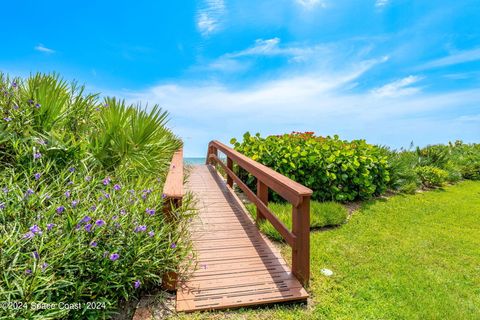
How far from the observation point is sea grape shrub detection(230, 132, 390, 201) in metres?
5.69

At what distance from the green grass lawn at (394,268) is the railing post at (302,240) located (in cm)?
21

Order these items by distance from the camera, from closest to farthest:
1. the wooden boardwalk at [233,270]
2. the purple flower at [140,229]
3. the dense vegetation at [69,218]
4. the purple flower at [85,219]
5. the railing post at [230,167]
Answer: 1. the dense vegetation at [69,218]
2. the purple flower at [85,219]
3. the purple flower at [140,229]
4. the wooden boardwalk at [233,270]
5. the railing post at [230,167]

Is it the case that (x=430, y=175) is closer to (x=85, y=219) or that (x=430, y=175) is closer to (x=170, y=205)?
(x=170, y=205)

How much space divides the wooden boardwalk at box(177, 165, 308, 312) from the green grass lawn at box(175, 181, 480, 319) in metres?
0.12

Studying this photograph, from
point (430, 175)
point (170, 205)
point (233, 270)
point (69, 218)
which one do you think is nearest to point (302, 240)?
point (233, 270)

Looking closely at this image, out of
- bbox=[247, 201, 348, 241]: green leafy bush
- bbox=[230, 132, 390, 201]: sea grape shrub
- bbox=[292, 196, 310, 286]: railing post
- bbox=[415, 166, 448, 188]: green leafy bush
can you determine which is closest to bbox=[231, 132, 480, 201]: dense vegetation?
bbox=[230, 132, 390, 201]: sea grape shrub

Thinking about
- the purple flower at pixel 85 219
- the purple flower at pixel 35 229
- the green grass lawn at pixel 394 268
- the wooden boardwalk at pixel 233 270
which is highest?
the purple flower at pixel 85 219

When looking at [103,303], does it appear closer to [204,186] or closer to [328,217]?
[328,217]

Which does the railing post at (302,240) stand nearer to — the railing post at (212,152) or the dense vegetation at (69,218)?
the dense vegetation at (69,218)

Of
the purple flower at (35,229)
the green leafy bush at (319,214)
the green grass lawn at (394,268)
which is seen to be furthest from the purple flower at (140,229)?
the green leafy bush at (319,214)

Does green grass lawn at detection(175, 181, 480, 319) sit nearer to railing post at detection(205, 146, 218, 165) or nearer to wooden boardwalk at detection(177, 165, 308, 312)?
wooden boardwalk at detection(177, 165, 308, 312)

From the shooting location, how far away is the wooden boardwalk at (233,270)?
2486 millimetres

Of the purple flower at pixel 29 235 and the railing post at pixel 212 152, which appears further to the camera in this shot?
the railing post at pixel 212 152

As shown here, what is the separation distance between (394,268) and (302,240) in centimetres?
153
